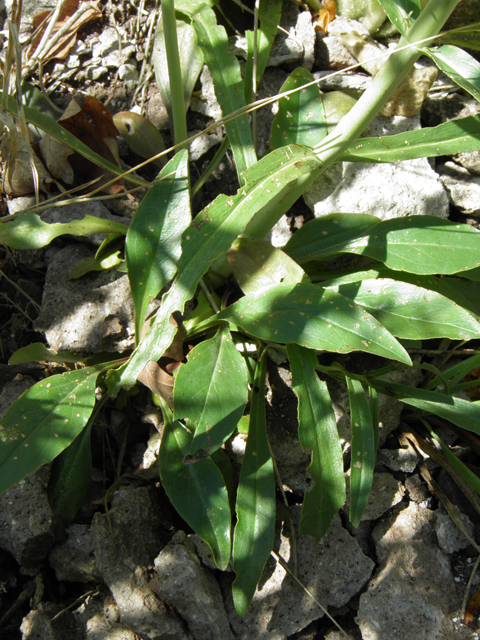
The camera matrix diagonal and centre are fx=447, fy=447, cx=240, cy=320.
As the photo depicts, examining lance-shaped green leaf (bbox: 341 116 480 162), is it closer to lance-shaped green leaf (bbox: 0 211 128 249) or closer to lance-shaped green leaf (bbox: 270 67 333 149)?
lance-shaped green leaf (bbox: 270 67 333 149)

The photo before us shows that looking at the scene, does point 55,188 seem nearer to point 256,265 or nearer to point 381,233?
point 256,265

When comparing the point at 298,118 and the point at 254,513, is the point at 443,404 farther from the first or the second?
the point at 298,118

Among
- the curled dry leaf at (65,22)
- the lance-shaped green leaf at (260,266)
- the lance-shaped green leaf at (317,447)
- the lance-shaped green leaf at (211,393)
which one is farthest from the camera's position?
the curled dry leaf at (65,22)

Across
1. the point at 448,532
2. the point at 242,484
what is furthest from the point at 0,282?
the point at 448,532

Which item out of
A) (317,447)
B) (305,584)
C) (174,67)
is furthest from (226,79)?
(305,584)

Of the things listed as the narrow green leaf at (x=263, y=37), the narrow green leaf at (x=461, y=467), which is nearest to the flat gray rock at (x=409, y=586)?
the narrow green leaf at (x=461, y=467)

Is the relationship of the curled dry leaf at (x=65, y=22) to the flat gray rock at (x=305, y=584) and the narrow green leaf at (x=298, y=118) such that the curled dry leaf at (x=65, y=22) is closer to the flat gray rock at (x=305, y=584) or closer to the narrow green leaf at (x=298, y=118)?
the narrow green leaf at (x=298, y=118)

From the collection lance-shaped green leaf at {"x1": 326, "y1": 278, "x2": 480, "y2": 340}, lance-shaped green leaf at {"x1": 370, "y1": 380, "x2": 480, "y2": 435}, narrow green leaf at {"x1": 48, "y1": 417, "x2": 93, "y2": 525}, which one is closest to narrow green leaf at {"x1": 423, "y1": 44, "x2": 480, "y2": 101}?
lance-shaped green leaf at {"x1": 326, "y1": 278, "x2": 480, "y2": 340}
